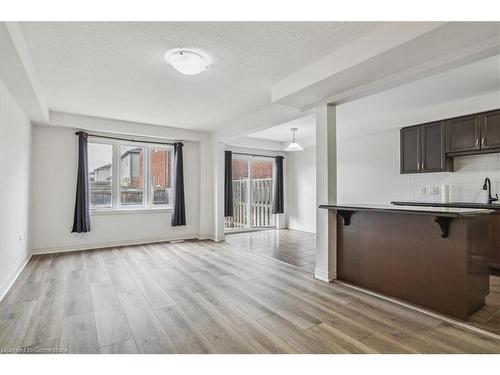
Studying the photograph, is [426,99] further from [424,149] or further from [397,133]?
[397,133]

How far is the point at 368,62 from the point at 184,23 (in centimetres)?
157

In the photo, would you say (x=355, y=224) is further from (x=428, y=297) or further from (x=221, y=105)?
(x=221, y=105)

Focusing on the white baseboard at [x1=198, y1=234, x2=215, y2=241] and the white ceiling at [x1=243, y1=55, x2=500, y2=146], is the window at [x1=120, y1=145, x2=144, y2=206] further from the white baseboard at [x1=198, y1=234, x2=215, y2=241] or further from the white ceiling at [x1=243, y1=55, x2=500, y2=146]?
the white ceiling at [x1=243, y1=55, x2=500, y2=146]

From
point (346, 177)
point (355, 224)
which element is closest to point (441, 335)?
point (355, 224)

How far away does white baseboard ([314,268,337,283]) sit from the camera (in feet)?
10.9

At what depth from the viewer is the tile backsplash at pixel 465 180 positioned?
3986mm

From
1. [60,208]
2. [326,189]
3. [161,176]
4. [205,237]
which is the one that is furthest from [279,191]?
[60,208]

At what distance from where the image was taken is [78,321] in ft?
7.55

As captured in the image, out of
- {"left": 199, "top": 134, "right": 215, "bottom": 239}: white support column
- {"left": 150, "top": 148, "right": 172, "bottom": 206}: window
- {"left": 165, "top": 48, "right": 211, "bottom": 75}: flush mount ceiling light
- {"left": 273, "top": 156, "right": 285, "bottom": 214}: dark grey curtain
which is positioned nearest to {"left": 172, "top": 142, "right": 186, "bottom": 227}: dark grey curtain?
{"left": 150, "top": 148, "right": 172, "bottom": 206}: window

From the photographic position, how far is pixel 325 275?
11.0 ft

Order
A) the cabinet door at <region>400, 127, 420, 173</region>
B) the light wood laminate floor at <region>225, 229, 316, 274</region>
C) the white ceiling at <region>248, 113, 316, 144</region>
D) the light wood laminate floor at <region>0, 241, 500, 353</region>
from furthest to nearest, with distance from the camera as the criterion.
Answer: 1. the white ceiling at <region>248, 113, 316, 144</region>
2. the cabinet door at <region>400, 127, 420, 173</region>
3. the light wood laminate floor at <region>225, 229, 316, 274</region>
4. the light wood laminate floor at <region>0, 241, 500, 353</region>

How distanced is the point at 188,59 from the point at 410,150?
155 inches

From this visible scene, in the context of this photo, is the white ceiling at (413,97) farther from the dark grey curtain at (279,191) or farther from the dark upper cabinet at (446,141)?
the dark grey curtain at (279,191)

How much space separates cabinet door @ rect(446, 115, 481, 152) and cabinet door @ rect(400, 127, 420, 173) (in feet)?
1.51
